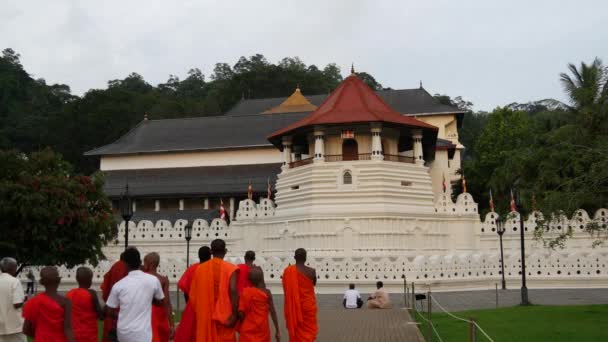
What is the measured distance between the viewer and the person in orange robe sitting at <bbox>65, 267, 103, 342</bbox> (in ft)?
24.7

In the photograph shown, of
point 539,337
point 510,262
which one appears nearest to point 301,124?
point 510,262

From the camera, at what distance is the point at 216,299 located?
311 inches

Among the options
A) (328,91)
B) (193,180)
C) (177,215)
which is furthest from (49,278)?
(328,91)

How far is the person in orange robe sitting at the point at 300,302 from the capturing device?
9.70 meters

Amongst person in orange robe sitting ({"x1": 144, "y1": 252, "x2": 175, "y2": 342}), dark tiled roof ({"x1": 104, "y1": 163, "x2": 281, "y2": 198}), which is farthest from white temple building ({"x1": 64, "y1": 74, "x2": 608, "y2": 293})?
person in orange robe sitting ({"x1": 144, "y1": 252, "x2": 175, "y2": 342})

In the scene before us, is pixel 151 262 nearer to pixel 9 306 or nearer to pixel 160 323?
pixel 160 323

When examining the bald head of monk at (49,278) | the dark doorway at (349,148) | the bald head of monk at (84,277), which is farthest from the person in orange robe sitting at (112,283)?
the dark doorway at (349,148)

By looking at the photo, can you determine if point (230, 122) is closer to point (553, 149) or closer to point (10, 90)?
point (553, 149)

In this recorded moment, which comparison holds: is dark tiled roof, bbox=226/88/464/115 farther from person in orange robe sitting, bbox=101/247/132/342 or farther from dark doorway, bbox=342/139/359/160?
person in orange robe sitting, bbox=101/247/132/342

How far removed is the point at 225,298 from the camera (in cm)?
784

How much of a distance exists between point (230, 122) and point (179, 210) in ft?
33.9

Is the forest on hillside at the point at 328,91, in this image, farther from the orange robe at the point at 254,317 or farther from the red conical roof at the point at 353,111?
the orange robe at the point at 254,317

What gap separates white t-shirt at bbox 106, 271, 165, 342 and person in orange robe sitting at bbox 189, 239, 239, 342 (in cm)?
71

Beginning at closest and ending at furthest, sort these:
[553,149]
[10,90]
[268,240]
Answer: [553,149] < [268,240] < [10,90]
